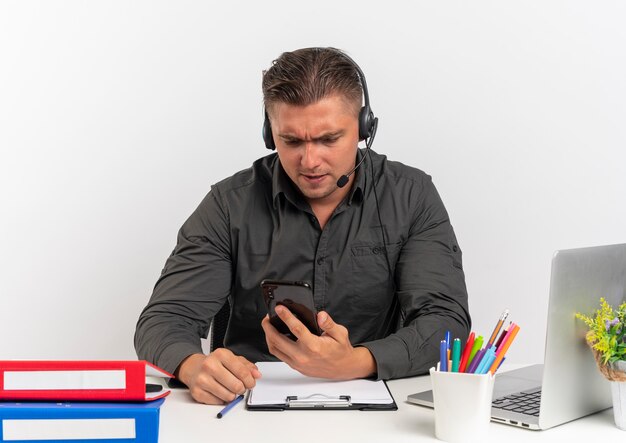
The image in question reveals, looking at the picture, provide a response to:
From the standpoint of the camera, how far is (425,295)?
70.2 inches

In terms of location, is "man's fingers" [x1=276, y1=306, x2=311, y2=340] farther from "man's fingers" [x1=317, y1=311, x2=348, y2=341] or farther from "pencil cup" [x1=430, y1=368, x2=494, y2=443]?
"pencil cup" [x1=430, y1=368, x2=494, y2=443]

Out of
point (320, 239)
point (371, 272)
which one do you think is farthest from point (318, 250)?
point (371, 272)

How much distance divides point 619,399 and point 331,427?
45 cm

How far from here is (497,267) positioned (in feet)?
9.08

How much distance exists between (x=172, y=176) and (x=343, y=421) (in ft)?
5.35

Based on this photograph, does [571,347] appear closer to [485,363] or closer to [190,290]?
[485,363]

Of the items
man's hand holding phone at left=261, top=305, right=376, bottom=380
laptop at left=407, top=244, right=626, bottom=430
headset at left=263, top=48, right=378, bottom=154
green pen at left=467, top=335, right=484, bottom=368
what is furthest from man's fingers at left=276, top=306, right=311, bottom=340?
headset at left=263, top=48, right=378, bottom=154

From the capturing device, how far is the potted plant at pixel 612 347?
118cm

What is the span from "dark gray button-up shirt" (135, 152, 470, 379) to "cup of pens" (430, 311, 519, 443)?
667mm

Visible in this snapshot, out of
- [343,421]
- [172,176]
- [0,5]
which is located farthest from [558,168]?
[0,5]

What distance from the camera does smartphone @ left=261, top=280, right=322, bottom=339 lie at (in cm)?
131

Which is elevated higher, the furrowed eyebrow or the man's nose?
the furrowed eyebrow

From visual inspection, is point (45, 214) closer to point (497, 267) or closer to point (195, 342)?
point (195, 342)

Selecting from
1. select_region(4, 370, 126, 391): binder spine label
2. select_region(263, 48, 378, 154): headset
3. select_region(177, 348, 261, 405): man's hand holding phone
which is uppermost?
select_region(263, 48, 378, 154): headset
